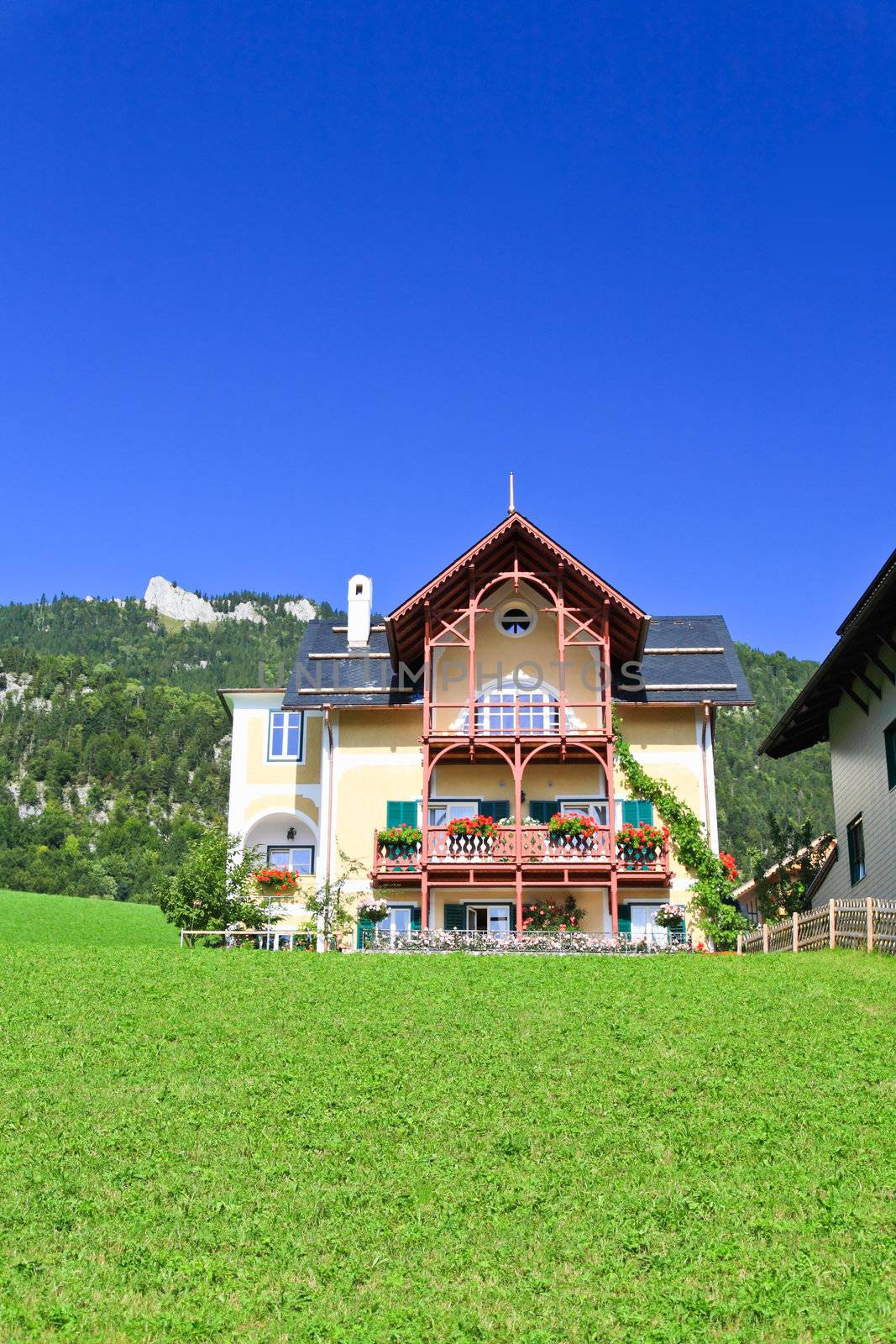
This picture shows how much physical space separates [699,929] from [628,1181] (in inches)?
772

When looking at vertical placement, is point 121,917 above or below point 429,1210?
above

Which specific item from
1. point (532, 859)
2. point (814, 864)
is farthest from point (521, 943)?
point (814, 864)

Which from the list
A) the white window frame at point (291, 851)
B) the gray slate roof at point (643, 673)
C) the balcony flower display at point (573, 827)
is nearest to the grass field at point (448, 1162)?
the balcony flower display at point (573, 827)

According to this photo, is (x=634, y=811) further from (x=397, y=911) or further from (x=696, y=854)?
(x=397, y=911)

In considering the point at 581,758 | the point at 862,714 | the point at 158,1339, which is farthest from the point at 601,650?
the point at 158,1339

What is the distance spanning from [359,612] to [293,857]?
6.98 meters

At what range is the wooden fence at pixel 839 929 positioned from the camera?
2316cm

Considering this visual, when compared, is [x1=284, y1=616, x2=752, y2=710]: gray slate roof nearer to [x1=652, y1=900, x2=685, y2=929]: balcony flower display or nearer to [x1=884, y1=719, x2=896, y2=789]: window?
[x1=652, y1=900, x2=685, y2=929]: balcony flower display

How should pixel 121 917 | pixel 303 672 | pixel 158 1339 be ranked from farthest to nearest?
1. pixel 121 917
2. pixel 303 672
3. pixel 158 1339

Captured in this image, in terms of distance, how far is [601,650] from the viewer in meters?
33.5

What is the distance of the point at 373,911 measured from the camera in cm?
3209

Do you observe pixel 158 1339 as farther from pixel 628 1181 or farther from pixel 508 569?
pixel 508 569

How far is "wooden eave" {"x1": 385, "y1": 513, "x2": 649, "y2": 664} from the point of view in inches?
1272

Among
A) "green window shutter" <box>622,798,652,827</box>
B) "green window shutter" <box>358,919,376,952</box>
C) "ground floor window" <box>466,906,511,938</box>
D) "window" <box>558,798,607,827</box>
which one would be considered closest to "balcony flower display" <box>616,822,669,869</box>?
"green window shutter" <box>622,798,652,827</box>
